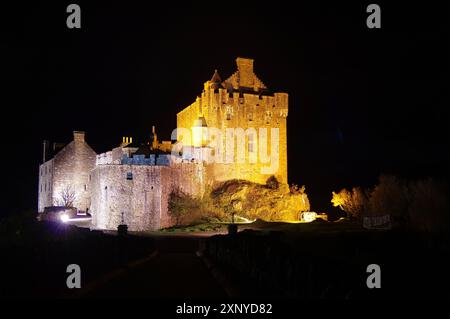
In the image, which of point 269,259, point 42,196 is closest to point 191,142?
point 42,196

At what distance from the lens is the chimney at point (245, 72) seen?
6253 centimetres

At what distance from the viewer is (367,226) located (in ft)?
145

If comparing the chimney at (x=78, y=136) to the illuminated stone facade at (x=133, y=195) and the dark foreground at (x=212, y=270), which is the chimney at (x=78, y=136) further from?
the dark foreground at (x=212, y=270)

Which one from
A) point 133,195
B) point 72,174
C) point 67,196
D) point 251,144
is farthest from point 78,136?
point 251,144

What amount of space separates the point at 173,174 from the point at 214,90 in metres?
12.6

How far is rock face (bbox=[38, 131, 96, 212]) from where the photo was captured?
58406 mm

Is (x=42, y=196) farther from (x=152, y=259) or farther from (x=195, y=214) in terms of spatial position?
(x=152, y=259)

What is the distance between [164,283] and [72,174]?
1772 inches

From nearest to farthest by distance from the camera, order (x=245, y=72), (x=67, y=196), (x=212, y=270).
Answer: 1. (x=212, y=270)
2. (x=67, y=196)
3. (x=245, y=72)

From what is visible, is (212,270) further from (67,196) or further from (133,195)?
(67,196)

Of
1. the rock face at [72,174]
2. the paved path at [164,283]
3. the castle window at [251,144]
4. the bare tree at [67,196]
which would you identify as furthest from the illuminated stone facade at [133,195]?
the paved path at [164,283]

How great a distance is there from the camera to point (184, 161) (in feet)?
173

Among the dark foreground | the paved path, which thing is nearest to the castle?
the dark foreground
